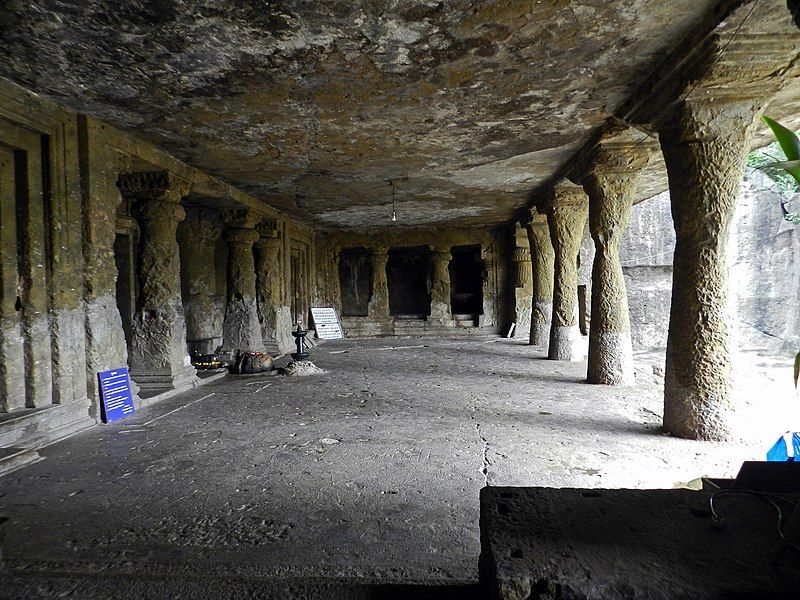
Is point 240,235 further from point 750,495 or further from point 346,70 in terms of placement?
point 750,495

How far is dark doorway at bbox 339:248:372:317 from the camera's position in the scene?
679 inches

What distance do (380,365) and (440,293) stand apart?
21.9 feet

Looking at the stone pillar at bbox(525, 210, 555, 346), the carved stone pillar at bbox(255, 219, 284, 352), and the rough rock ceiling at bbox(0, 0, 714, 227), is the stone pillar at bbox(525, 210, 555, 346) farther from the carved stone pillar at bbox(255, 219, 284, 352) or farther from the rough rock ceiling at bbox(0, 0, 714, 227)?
the carved stone pillar at bbox(255, 219, 284, 352)

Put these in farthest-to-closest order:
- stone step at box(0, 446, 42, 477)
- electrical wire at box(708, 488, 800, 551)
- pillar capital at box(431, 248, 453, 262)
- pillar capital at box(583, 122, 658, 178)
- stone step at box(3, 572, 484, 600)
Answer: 1. pillar capital at box(431, 248, 453, 262)
2. pillar capital at box(583, 122, 658, 178)
3. stone step at box(0, 446, 42, 477)
4. stone step at box(3, 572, 484, 600)
5. electrical wire at box(708, 488, 800, 551)

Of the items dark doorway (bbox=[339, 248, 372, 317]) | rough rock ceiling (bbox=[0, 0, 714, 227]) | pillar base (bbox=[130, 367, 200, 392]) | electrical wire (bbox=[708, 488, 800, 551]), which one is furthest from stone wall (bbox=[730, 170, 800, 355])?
pillar base (bbox=[130, 367, 200, 392])

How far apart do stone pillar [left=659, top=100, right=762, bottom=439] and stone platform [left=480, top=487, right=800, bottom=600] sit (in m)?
2.46

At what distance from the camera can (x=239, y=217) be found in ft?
30.1

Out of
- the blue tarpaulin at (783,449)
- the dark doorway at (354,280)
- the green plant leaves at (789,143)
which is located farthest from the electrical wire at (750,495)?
the dark doorway at (354,280)

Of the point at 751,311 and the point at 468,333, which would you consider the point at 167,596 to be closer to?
the point at 468,333

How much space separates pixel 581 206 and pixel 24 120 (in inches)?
309

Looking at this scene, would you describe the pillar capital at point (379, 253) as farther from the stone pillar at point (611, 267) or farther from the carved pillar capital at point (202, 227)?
the stone pillar at point (611, 267)

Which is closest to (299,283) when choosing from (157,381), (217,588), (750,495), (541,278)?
(541,278)

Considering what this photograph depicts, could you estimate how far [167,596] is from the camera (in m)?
1.89

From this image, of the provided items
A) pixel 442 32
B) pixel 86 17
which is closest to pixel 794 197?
→ pixel 442 32
